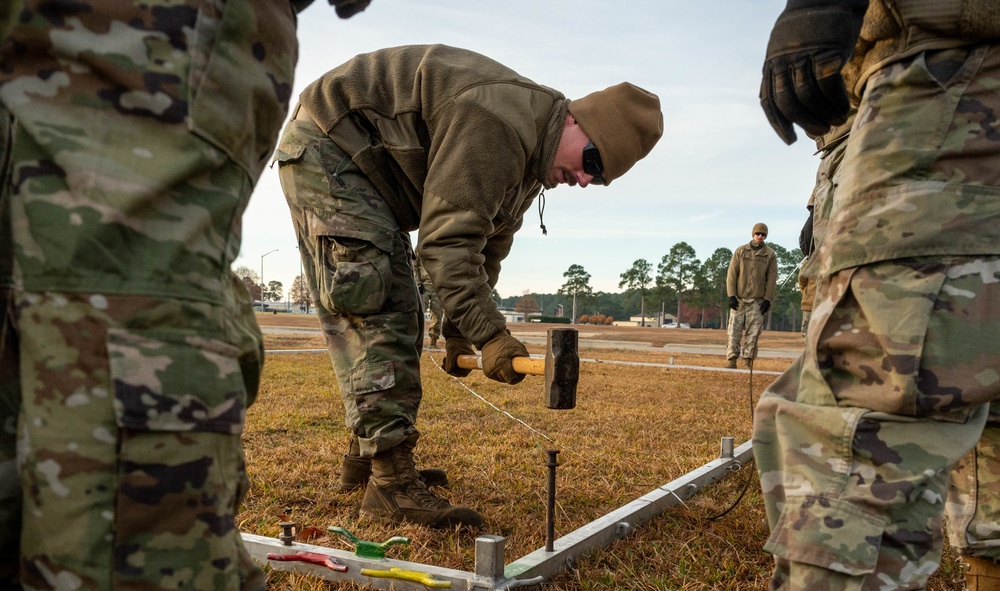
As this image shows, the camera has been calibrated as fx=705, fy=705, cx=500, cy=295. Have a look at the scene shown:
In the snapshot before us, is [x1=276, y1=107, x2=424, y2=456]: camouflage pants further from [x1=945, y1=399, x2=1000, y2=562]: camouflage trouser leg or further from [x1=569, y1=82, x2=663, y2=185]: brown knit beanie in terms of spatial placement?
[x1=945, y1=399, x2=1000, y2=562]: camouflage trouser leg

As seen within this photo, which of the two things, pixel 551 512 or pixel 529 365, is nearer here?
pixel 551 512

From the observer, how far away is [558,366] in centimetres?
284

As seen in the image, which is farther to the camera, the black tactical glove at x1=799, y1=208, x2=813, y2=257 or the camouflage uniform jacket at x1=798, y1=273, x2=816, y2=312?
the black tactical glove at x1=799, y1=208, x2=813, y2=257

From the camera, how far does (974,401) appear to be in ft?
4.62

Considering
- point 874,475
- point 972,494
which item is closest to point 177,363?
point 874,475

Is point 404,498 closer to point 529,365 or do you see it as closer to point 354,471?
point 354,471

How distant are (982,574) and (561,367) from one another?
149 centimetres

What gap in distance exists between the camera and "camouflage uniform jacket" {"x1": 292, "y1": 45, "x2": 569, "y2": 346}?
A: 8.94 ft

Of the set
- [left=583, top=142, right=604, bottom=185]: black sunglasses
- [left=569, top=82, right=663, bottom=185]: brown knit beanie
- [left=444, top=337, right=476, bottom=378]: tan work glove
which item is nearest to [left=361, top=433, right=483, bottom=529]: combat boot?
[left=444, top=337, right=476, bottom=378]: tan work glove

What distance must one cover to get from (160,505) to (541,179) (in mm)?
2340

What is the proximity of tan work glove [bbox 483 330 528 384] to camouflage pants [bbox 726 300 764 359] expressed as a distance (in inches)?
403

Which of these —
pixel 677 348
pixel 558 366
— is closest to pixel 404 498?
pixel 558 366

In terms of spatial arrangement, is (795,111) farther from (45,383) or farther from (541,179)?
(45,383)

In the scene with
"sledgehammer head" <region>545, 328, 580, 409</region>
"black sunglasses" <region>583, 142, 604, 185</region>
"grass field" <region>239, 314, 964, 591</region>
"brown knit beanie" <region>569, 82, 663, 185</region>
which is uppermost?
"brown knit beanie" <region>569, 82, 663, 185</region>
